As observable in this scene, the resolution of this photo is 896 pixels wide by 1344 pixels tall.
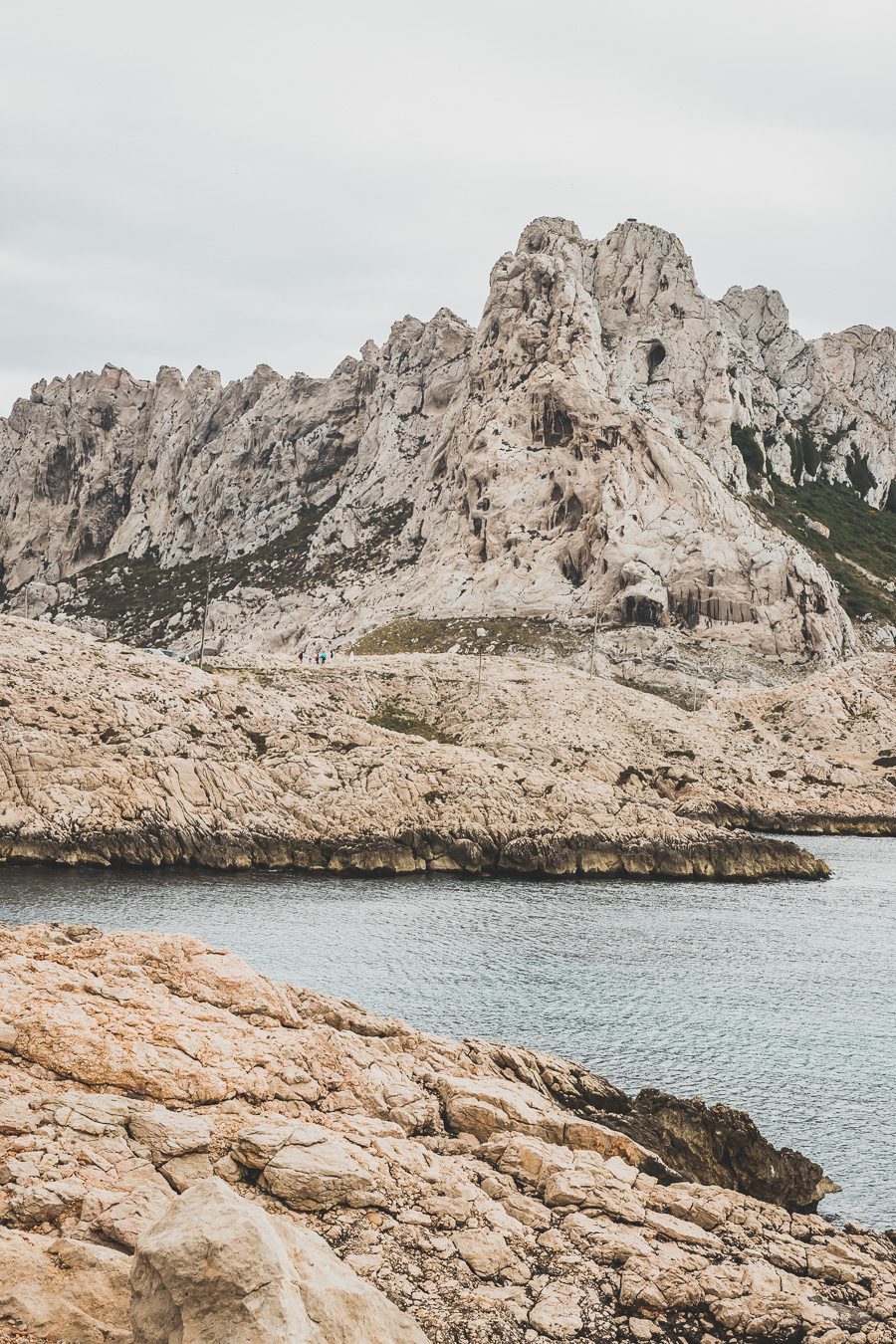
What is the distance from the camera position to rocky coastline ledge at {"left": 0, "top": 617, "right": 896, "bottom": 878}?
215 feet

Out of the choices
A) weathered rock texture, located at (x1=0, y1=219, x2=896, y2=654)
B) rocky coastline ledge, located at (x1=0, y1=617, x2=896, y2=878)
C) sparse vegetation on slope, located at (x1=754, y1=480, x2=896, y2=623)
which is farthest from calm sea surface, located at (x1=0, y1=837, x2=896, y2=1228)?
sparse vegetation on slope, located at (x1=754, y1=480, x2=896, y2=623)

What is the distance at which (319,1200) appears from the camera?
15.5 meters

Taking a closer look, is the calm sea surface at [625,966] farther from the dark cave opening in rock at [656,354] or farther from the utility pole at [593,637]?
the dark cave opening in rock at [656,354]

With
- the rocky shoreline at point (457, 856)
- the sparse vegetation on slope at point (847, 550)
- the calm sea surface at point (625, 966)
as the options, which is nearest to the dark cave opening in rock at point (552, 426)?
the sparse vegetation on slope at point (847, 550)

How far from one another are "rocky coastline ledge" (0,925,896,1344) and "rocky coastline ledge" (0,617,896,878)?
43.6m

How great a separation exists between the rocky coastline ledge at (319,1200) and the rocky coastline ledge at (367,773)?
4355cm

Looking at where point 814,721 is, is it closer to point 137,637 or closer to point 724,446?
point 724,446

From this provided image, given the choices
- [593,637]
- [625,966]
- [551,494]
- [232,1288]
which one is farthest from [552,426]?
[232,1288]

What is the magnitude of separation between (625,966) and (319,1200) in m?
32.9

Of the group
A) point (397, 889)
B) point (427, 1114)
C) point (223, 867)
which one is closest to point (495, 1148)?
point (427, 1114)

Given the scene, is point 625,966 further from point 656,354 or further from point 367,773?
point 656,354

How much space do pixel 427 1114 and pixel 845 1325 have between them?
290 inches

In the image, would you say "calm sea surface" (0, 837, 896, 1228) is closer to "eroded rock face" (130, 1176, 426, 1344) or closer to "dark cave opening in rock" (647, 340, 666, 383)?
"eroded rock face" (130, 1176, 426, 1344)

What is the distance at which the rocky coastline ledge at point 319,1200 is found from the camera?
1162cm
